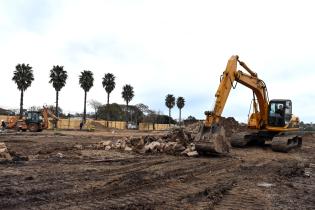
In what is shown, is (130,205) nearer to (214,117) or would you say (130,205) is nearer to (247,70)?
(214,117)

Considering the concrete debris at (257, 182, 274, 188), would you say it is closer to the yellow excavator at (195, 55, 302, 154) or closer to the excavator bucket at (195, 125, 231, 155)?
the excavator bucket at (195, 125, 231, 155)

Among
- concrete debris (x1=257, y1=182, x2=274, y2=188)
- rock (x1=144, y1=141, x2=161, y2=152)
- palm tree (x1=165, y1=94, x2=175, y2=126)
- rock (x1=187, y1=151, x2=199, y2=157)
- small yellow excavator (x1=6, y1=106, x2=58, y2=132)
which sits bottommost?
concrete debris (x1=257, y1=182, x2=274, y2=188)

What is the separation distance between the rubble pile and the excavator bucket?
0.95 meters

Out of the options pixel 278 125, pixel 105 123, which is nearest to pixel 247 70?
pixel 278 125

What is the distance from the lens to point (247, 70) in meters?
23.4

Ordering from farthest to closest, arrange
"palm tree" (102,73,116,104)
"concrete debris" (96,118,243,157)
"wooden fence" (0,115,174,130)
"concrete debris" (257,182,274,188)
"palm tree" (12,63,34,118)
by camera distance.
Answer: "palm tree" (102,73,116,104)
"wooden fence" (0,115,174,130)
"palm tree" (12,63,34,118)
"concrete debris" (96,118,243,157)
"concrete debris" (257,182,274,188)

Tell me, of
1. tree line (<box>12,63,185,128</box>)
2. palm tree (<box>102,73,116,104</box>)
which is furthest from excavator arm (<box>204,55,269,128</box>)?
palm tree (<box>102,73,116,104</box>)

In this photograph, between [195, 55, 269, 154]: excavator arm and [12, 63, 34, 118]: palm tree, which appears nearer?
[195, 55, 269, 154]: excavator arm

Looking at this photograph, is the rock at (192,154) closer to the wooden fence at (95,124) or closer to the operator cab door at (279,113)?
the operator cab door at (279,113)

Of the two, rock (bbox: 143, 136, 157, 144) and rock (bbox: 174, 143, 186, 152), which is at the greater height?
rock (bbox: 143, 136, 157, 144)

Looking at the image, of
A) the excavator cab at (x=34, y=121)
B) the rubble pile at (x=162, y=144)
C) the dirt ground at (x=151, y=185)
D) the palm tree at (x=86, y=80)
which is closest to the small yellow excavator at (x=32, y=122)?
the excavator cab at (x=34, y=121)

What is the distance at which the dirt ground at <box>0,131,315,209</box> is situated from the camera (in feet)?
28.3

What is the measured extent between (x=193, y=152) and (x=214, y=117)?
78.0 inches

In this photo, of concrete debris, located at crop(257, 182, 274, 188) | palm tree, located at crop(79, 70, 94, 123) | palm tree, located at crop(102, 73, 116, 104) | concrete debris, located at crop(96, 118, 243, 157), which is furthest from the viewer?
palm tree, located at crop(102, 73, 116, 104)
